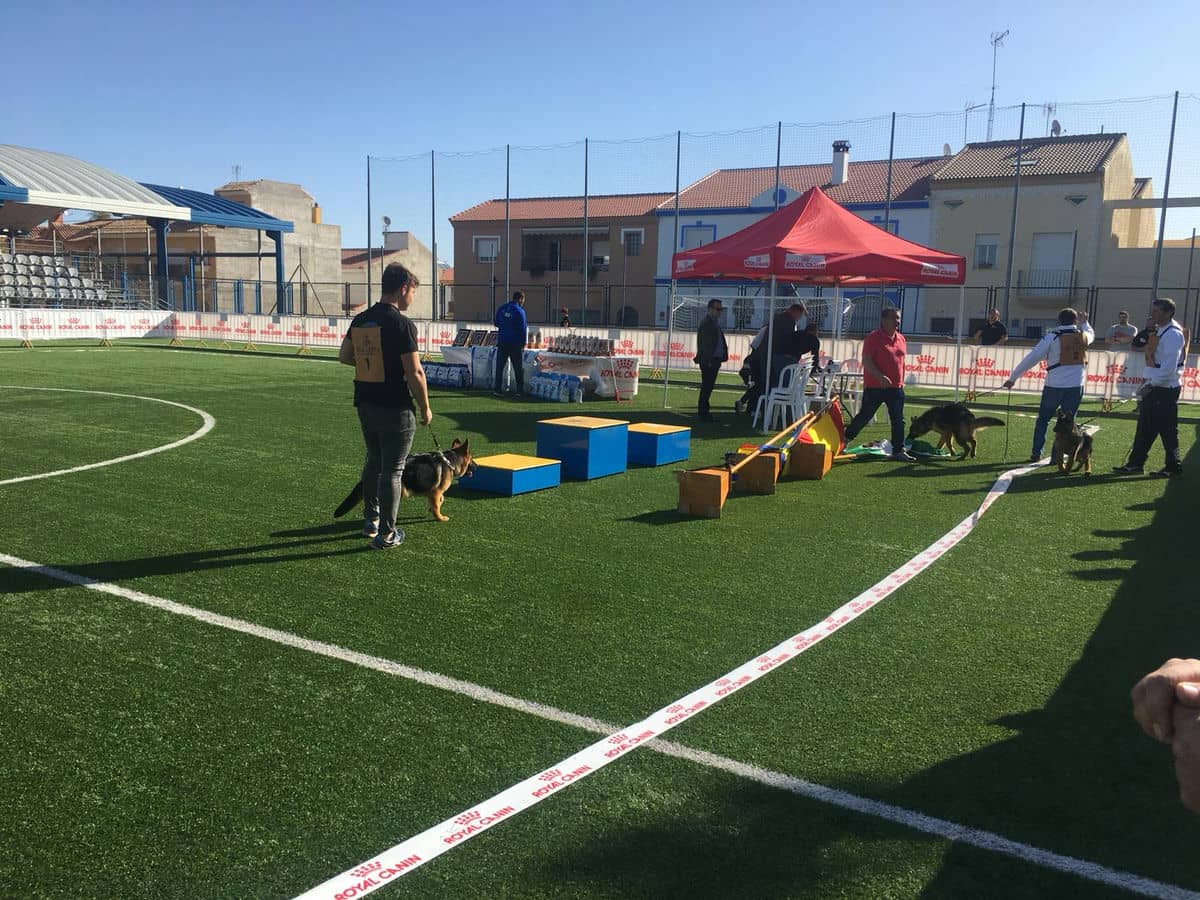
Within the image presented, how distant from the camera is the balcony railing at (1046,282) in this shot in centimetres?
3759

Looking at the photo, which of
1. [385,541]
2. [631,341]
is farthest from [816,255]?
[631,341]

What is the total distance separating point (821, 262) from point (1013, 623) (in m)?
8.23

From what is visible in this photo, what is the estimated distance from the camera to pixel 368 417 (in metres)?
6.51

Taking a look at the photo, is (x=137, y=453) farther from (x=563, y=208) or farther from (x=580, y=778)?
(x=563, y=208)

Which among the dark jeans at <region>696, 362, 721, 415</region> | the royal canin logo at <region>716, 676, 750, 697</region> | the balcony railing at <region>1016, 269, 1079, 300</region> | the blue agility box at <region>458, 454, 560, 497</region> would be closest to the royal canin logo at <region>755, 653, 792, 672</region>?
the royal canin logo at <region>716, 676, 750, 697</region>

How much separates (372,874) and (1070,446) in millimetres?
9561

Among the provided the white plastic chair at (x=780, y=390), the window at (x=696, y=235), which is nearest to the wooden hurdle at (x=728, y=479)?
the white plastic chair at (x=780, y=390)

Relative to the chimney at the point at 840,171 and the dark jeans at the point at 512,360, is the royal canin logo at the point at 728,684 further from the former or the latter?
the chimney at the point at 840,171

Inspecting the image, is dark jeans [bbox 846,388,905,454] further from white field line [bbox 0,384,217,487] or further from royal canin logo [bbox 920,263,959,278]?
white field line [bbox 0,384,217,487]

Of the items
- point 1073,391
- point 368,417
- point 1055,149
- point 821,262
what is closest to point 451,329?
point 821,262

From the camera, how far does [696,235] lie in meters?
45.1

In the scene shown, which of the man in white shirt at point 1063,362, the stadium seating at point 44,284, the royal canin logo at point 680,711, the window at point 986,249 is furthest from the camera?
the window at point 986,249

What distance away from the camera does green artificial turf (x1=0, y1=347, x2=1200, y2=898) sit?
3.06m

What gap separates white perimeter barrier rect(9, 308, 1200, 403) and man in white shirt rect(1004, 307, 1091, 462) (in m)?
3.38
